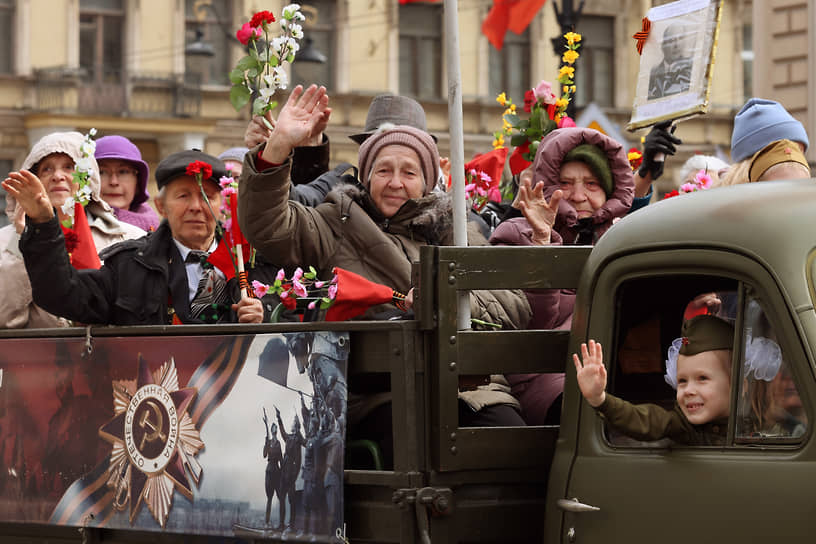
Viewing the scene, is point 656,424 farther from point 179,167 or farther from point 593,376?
point 179,167

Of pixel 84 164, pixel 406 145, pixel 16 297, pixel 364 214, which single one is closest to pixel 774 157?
pixel 406 145

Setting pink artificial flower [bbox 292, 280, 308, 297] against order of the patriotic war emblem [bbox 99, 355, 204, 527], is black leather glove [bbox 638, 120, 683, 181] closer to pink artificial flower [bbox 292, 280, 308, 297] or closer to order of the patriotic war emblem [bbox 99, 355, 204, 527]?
pink artificial flower [bbox 292, 280, 308, 297]

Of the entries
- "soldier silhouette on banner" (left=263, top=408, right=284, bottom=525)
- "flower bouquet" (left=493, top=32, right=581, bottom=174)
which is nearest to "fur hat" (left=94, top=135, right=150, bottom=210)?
"flower bouquet" (left=493, top=32, right=581, bottom=174)

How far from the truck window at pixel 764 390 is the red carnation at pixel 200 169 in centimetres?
289

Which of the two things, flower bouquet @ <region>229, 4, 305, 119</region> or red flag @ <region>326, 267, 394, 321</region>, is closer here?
red flag @ <region>326, 267, 394, 321</region>

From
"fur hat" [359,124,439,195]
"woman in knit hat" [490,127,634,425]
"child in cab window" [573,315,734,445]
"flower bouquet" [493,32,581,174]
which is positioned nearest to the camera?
"child in cab window" [573,315,734,445]

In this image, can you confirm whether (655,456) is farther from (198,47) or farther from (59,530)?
(198,47)

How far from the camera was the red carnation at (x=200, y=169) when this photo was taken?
637 centimetres

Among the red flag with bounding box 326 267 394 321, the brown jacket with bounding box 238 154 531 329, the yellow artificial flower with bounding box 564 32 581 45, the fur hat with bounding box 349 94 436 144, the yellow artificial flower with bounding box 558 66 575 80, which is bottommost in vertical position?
the red flag with bounding box 326 267 394 321

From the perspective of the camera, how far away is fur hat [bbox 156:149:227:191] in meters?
6.57

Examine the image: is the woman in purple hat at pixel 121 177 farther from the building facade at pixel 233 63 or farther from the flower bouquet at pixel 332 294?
the building facade at pixel 233 63

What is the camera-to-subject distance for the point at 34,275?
5668 mm

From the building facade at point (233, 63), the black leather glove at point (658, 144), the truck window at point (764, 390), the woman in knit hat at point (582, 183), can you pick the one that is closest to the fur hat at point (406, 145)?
the woman in knit hat at point (582, 183)

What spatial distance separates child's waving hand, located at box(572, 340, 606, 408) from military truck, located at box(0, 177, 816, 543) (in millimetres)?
136
